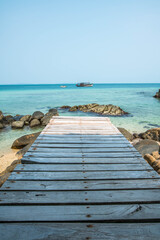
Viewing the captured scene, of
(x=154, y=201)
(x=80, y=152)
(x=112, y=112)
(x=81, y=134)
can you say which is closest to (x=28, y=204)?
(x=154, y=201)

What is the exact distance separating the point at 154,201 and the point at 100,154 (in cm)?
160

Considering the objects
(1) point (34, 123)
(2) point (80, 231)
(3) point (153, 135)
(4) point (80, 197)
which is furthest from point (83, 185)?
(1) point (34, 123)

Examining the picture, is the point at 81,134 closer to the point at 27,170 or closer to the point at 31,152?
the point at 31,152

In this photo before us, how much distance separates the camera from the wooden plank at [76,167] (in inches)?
109

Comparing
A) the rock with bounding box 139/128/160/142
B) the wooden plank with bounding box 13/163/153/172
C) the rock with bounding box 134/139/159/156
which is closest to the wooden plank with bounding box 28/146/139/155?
the wooden plank with bounding box 13/163/153/172

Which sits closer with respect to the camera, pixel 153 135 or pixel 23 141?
pixel 23 141

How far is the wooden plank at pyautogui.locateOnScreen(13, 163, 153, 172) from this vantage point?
2771mm

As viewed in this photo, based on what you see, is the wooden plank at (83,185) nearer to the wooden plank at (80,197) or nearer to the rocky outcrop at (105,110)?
the wooden plank at (80,197)

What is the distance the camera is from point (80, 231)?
5.19 feet

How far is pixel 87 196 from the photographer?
208 centimetres

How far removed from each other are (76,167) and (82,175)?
309 mm

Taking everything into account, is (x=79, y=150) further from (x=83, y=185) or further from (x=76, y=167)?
(x=83, y=185)

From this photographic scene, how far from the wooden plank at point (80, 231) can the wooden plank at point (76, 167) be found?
1153 millimetres

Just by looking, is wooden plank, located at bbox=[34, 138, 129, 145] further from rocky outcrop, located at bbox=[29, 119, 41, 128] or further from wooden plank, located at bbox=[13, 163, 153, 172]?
rocky outcrop, located at bbox=[29, 119, 41, 128]
